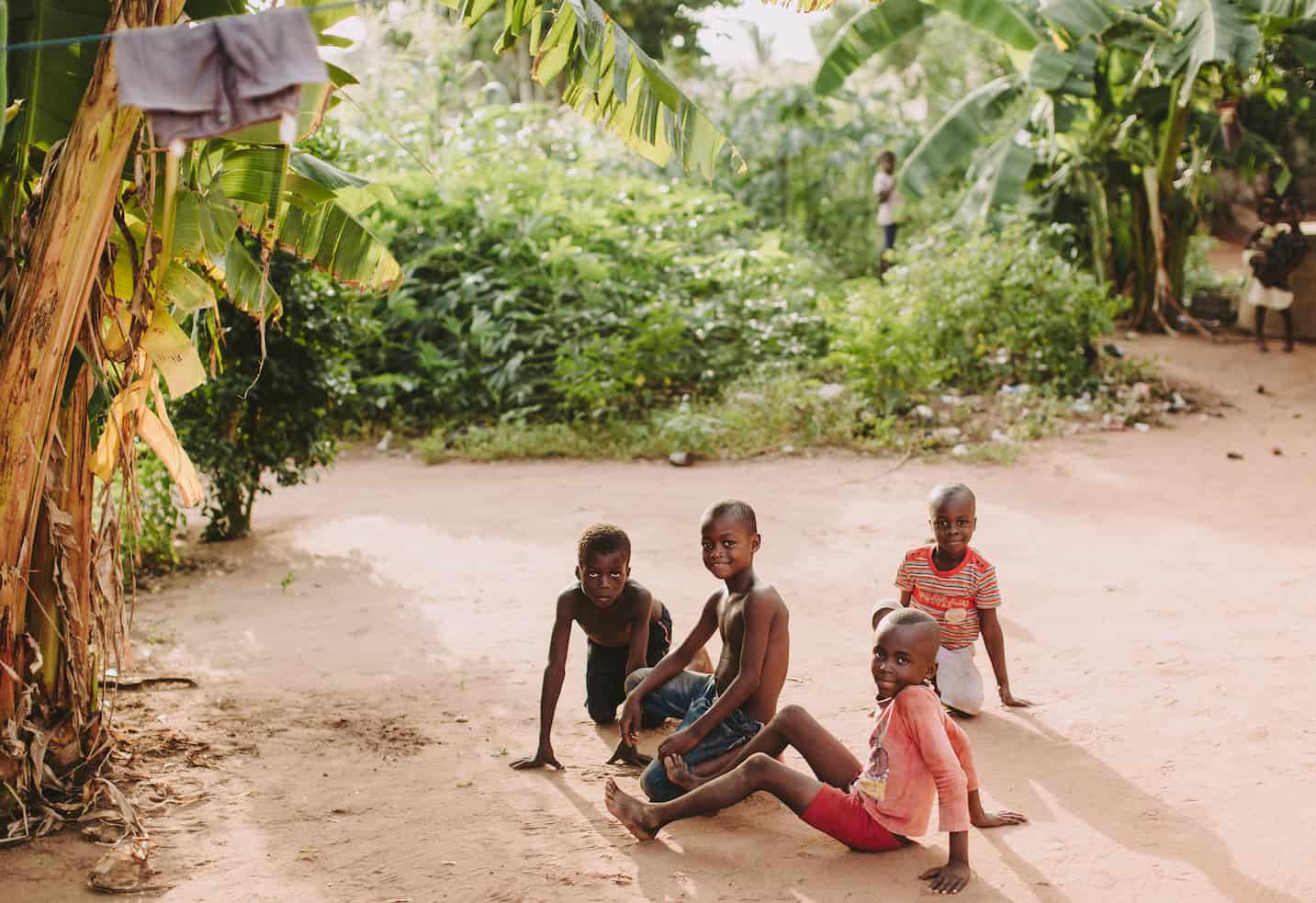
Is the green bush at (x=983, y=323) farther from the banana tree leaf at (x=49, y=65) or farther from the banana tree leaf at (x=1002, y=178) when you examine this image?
the banana tree leaf at (x=49, y=65)

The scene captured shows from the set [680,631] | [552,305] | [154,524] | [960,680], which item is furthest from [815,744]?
[552,305]

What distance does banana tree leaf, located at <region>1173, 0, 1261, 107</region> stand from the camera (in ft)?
31.2

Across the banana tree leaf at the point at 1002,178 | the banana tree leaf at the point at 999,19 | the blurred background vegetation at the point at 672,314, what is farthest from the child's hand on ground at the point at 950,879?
the banana tree leaf at the point at 999,19

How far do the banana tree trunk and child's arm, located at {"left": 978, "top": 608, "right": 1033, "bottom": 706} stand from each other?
10.7 ft

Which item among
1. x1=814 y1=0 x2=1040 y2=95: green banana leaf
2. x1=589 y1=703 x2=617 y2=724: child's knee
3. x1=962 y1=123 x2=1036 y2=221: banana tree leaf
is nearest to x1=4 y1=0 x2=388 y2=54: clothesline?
x1=589 y1=703 x2=617 y2=724: child's knee

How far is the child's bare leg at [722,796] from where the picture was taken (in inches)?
136

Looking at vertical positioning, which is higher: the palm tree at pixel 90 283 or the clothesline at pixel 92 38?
the clothesline at pixel 92 38

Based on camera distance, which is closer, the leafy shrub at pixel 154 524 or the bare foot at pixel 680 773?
the bare foot at pixel 680 773

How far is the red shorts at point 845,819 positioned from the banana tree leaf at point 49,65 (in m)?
2.97

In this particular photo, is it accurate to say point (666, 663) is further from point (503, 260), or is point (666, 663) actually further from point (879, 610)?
point (503, 260)

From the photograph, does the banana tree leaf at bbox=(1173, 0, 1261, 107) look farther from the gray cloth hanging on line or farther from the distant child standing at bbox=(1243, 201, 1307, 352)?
the gray cloth hanging on line

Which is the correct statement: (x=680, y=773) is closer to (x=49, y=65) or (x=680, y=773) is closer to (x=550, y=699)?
(x=550, y=699)

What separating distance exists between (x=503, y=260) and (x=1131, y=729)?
8.28 m

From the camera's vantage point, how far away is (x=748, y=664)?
12.4 ft
